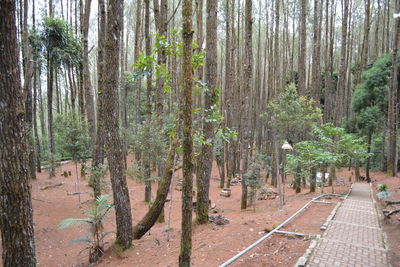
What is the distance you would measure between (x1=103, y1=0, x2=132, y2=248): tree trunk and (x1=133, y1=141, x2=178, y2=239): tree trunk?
51 centimetres

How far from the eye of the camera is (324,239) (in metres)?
4.93

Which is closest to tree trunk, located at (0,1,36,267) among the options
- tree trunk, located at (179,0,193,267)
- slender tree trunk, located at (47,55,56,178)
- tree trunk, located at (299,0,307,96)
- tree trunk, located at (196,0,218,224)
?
tree trunk, located at (179,0,193,267)

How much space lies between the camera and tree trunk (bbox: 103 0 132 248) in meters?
5.17

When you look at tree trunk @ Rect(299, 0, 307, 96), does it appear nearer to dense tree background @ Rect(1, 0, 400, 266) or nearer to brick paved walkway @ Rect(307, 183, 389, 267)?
dense tree background @ Rect(1, 0, 400, 266)

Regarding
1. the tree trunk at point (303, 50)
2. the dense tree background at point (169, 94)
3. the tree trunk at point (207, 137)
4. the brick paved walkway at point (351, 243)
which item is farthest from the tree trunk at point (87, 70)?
the brick paved walkway at point (351, 243)

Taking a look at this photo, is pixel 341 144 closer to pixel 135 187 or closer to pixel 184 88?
pixel 184 88

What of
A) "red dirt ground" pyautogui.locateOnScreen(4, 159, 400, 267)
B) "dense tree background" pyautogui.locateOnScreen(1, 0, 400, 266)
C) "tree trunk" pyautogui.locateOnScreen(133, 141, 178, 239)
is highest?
"dense tree background" pyautogui.locateOnScreen(1, 0, 400, 266)

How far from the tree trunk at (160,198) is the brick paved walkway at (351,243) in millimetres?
3058

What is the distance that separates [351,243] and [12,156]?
5.73 m

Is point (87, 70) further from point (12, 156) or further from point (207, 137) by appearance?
point (12, 156)

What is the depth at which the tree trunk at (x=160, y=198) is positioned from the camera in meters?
5.38

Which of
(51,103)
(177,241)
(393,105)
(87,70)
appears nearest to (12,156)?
(177,241)

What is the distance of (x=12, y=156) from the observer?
2.98m

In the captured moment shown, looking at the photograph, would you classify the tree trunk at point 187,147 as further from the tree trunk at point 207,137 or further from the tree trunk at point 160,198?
the tree trunk at point 207,137
